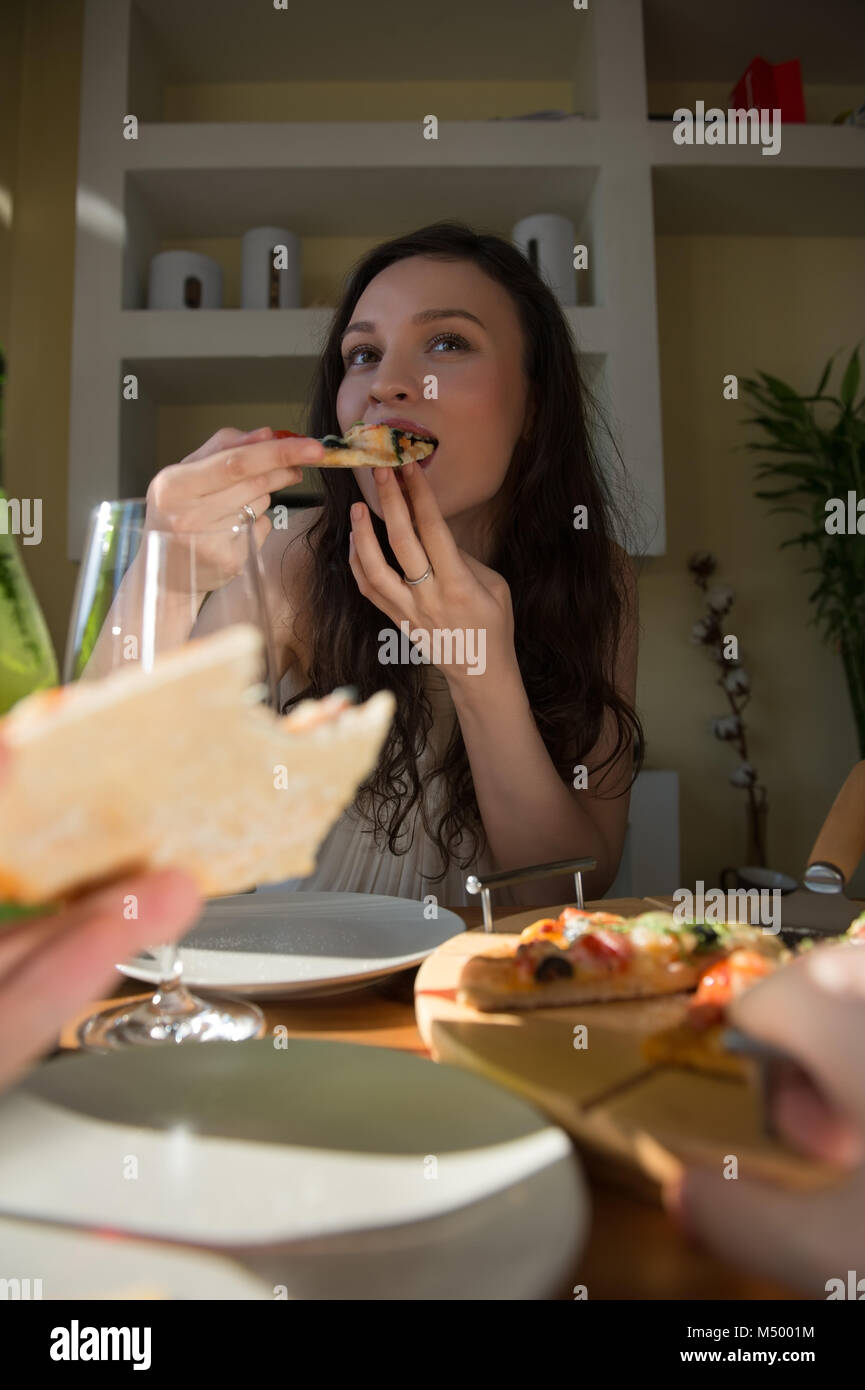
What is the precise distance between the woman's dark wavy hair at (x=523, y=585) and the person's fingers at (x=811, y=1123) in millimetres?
1169

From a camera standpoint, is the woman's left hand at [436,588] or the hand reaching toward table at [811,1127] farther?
the woman's left hand at [436,588]

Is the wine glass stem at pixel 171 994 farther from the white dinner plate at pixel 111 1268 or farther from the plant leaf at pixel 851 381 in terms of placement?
the plant leaf at pixel 851 381

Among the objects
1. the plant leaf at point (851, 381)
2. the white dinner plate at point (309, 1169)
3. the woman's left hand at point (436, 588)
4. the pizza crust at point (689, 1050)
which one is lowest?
the white dinner plate at point (309, 1169)

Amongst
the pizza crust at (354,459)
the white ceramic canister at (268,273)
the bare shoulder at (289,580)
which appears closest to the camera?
the pizza crust at (354,459)

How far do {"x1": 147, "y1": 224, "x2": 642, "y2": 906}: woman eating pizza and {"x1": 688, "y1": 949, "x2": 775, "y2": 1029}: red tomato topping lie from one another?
58 centimetres

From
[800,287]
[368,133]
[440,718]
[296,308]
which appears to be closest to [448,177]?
[368,133]

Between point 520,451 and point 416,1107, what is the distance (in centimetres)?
144

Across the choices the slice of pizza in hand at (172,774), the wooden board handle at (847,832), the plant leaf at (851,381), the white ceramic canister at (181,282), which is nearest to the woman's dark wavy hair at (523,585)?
the wooden board handle at (847,832)

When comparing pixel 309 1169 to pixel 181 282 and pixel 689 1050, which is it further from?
pixel 181 282

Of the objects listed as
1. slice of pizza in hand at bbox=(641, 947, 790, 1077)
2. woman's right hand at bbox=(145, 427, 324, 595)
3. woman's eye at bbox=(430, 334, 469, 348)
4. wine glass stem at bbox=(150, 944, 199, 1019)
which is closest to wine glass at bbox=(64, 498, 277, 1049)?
wine glass stem at bbox=(150, 944, 199, 1019)

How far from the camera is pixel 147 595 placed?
42 cm

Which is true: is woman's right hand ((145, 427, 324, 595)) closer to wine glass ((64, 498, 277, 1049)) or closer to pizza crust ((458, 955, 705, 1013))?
wine glass ((64, 498, 277, 1049))

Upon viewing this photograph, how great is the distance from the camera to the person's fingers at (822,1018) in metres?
0.26

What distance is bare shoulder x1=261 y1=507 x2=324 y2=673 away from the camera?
1.65 metres
